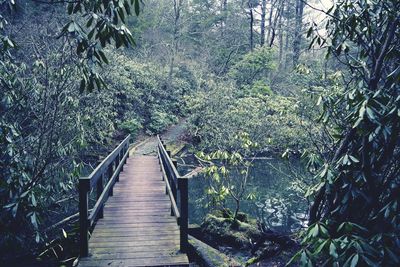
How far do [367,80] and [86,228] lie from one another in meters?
3.60

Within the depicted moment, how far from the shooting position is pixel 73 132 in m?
8.34

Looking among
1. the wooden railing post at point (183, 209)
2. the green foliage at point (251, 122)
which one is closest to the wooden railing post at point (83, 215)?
the wooden railing post at point (183, 209)

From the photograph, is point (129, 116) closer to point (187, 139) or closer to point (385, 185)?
point (187, 139)

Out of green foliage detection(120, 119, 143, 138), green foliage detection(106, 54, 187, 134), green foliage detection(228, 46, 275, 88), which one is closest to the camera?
green foliage detection(106, 54, 187, 134)

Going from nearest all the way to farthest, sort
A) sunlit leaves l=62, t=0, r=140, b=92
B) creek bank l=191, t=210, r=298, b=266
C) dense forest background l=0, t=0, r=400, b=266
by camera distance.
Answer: sunlit leaves l=62, t=0, r=140, b=92 → dense forest background l=0, t=0, r=400, b=266 → creek bank l=191, t=210, r=298, b=266

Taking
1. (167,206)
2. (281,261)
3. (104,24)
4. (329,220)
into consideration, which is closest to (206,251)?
(167,206)

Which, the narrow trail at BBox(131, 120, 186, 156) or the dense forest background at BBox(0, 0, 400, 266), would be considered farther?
the narrow trail at BBox(131, 120, 186, 156)

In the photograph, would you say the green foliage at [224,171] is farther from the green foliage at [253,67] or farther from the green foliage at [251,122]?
the green foliage at [253,67]

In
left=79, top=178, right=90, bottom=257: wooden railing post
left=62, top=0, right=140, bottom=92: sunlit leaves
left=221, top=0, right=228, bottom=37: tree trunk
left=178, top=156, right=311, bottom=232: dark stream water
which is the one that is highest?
→ left=221, top=0, right=228, bottom=37: tree trunk

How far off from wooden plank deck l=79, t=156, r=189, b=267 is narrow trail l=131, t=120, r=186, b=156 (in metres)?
8.47

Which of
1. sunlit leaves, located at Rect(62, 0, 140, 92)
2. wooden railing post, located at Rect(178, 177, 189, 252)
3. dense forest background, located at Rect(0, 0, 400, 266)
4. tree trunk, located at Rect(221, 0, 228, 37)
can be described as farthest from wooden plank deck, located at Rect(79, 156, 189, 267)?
tree trunk, located at Rect(221, 0, 228, 37)

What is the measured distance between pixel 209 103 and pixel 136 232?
12.6 meters

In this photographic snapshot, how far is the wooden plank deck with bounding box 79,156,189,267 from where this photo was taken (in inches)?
159

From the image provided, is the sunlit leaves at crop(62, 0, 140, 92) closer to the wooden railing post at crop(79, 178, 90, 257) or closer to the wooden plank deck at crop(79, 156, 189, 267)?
the wooden railing post at crop(79, 178, 90, 257)
